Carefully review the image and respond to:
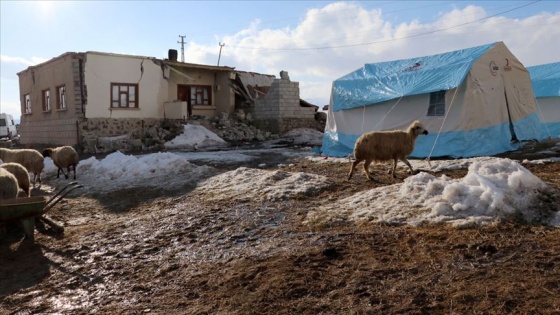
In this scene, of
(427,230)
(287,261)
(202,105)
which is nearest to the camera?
(287,261)

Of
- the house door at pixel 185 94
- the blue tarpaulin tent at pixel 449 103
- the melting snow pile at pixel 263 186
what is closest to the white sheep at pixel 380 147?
the melting snow pile at pixel 263 186

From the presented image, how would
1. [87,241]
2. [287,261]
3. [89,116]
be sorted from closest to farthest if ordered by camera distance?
[287,261] < [87,241] < [89,116]

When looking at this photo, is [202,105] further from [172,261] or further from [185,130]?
[172,261]

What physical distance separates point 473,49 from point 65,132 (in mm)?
20270

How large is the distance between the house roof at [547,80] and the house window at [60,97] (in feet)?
78.9

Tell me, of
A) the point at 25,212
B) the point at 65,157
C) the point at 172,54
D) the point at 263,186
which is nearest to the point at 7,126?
the point at 172,54

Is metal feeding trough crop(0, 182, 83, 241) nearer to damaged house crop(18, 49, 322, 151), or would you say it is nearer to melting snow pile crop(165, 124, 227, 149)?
melting snow pile crop(165, 124, 227, 149)

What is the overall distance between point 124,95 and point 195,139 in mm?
4714

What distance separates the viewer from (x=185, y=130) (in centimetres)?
2392

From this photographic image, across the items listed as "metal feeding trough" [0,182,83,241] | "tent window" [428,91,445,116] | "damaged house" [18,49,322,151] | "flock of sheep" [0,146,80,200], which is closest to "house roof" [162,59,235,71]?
"damaged house" [18,49,322,151]

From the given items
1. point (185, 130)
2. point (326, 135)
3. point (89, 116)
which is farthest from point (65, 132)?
point (326, 135)

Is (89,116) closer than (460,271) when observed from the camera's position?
No

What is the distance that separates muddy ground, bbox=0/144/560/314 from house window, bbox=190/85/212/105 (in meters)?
21.2

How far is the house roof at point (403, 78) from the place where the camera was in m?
13.6
